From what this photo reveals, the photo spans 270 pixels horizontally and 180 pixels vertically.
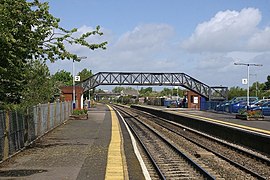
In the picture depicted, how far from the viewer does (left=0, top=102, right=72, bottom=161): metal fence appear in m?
14.8

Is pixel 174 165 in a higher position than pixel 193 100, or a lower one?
lower

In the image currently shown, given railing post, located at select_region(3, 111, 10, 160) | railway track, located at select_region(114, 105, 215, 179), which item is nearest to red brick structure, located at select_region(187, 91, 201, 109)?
railway track, located at select_region(114, 105, 215, 179)

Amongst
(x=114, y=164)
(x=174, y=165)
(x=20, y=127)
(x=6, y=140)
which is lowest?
(x=174, y=165)

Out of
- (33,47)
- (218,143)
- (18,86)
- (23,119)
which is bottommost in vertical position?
(218,143)

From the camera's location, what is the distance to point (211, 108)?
2608 inches

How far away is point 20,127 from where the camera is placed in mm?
17859

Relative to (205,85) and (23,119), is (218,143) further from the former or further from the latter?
(205,85)

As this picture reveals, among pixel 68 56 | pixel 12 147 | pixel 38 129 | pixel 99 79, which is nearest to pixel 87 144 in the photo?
pixel 38 129

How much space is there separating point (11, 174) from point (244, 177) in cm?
642

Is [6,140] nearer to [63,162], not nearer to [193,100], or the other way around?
[63,162]

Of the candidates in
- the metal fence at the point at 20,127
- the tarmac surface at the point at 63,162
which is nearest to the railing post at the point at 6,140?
the metal fence at the point at 20,127

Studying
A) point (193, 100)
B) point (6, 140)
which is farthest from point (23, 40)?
point (193, 100)

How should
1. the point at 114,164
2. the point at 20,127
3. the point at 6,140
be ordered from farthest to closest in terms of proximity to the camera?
1. the point at 20,127
2. the point at 6,140
3. the point at 114,164

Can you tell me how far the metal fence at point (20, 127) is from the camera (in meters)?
14.8
